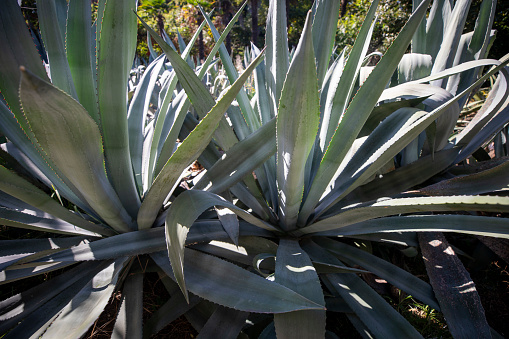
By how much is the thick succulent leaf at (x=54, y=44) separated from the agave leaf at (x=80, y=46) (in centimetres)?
2

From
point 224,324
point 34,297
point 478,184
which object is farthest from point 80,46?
point 478,184

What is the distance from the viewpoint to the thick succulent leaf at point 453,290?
2.94 feet

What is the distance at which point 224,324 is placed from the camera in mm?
906

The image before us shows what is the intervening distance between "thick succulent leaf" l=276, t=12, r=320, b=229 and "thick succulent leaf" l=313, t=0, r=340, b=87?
0.51 m

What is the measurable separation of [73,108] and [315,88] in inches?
22.6

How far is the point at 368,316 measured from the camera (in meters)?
0.92

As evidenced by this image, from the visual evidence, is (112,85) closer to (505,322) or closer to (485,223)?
(485,223)

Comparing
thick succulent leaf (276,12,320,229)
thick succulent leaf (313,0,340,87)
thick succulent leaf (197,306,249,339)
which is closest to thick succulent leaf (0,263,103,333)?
thick succulent leaf (197,306,249,339)

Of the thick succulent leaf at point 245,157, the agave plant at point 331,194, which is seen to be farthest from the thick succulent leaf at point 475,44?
the thick succulent leaf at point 245,157

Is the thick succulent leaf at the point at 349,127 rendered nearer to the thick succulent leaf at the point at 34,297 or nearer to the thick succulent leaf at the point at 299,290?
the thick succulent leaf at the point at 299,290

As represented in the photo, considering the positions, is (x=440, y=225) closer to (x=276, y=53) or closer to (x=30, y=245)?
(x=276, y=53)

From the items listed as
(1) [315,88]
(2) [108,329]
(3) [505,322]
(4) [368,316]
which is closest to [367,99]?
(1) [315,88]

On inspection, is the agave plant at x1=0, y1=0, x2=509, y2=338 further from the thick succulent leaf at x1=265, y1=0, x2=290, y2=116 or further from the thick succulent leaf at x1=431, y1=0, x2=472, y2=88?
the thick succulent leaf at x1=431, y1=0, x2=472, y2=88

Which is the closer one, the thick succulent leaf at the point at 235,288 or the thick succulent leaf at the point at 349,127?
the thick succulent leaf at the point at 235,288
